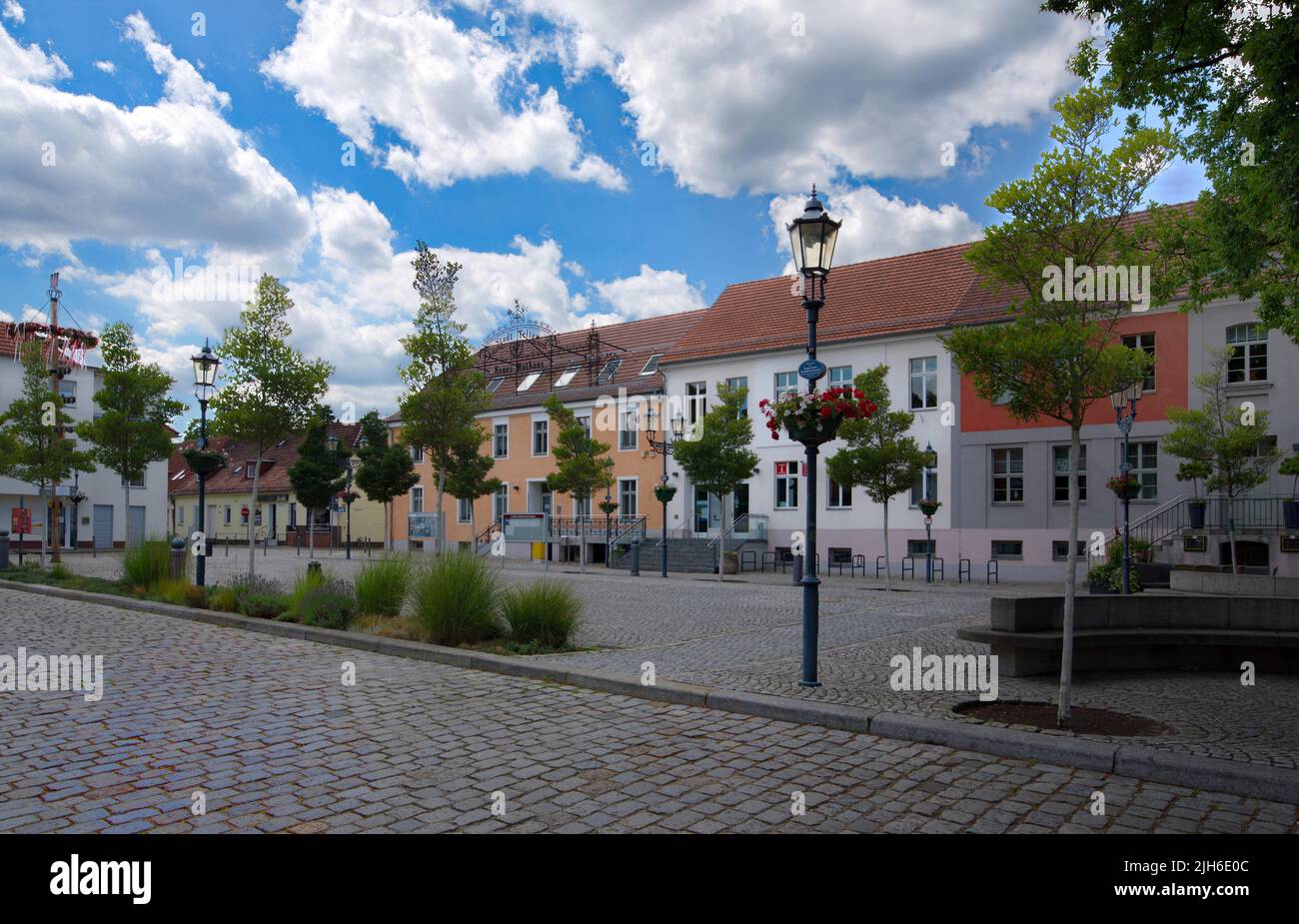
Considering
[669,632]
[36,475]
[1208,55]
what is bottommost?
[669,632]

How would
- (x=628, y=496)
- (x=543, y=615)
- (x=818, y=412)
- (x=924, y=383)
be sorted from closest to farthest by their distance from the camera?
(x=818, y=412), (x=543, y=615), (x=924, y=383), (x=628, y=496)

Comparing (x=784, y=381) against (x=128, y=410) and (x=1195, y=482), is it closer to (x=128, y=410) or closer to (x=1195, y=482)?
(x=1195, y=482)

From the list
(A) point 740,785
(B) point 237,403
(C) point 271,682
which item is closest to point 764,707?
(A) point 740,785

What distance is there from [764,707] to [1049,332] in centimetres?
374

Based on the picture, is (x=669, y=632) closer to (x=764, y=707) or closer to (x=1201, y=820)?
(x=764, y=707)

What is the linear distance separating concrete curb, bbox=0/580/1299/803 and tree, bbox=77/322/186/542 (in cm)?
2310

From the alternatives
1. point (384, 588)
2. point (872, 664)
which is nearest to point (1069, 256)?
point (872, 664)

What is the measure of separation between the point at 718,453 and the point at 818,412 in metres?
21.2

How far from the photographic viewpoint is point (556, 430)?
144 feet

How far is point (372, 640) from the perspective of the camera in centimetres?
1088

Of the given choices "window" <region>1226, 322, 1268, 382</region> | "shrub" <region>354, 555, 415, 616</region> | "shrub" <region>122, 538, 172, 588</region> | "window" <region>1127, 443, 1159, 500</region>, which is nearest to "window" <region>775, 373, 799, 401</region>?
"window" <region>1127, 443, 1159, 500</region>

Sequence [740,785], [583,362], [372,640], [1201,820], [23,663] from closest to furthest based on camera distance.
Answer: [1201,820], [740,785], [23,663], [372,640], [583,362]

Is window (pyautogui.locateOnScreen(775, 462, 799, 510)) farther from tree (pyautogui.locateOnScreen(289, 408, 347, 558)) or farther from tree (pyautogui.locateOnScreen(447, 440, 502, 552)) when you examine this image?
tree (pyautogui.locateOnScreen(289, 408, 347, 558))

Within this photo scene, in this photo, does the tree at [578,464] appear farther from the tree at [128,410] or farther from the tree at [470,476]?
the tree at [128,410]
